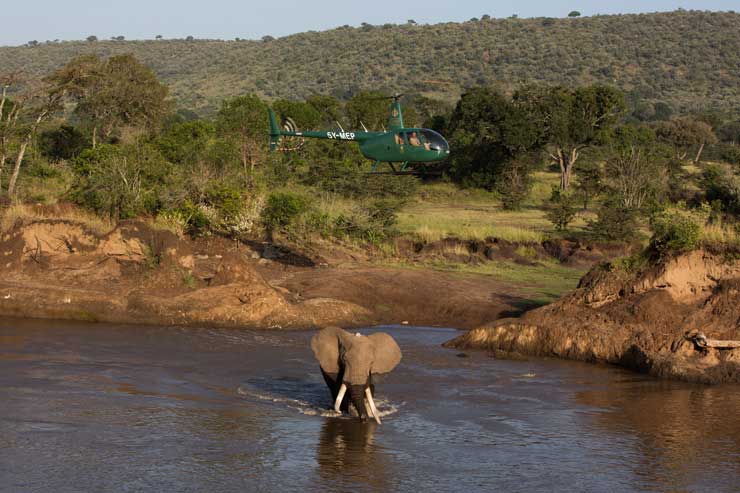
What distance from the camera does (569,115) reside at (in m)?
48.5

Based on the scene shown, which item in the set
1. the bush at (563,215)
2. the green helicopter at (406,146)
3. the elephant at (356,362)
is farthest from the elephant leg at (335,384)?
the bush at (563,215)

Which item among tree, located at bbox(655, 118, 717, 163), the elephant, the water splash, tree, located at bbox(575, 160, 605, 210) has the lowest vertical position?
the water splash

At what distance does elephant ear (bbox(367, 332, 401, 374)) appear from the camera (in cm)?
1482

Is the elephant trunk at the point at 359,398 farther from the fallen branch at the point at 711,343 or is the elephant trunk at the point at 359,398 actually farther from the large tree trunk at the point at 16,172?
the large tree trunk at the point at 16,172

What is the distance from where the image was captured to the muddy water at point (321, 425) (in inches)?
492

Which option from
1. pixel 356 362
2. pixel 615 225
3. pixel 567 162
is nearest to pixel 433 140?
pixel 615 225

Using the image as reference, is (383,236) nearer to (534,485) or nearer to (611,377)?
(611,377)

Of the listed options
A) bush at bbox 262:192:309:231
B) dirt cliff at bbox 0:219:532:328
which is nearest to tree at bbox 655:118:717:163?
bush at bbox 262:192:309:231

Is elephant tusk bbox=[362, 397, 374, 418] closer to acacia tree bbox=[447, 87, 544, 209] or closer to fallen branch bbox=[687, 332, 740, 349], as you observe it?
fallen branch bbox=[687, 332, 740, 349]

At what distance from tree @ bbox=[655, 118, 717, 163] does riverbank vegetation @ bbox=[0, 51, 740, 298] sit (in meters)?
6.92

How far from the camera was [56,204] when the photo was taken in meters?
28.1

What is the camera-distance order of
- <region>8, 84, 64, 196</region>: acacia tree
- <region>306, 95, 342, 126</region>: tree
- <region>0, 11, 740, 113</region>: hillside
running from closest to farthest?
<region>8, 84, 64, 196</region>: acacia tree
<region>306, 95, 342, 126</region>: tree
<region>0, 11, 740, 113</region>: hillside

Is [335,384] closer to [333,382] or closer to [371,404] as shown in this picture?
[333,382]

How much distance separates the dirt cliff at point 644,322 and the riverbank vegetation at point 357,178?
0.69 m
